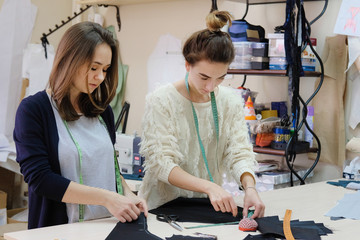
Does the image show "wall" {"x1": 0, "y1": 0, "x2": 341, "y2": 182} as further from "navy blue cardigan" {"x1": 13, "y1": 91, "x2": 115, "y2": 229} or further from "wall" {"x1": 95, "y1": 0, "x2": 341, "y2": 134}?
"navy blue cardigan" {"x1": 13, "y1": 91, "x2": 115, "y2": 229}

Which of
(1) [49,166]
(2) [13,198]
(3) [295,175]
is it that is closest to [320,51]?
(3) [295,175]

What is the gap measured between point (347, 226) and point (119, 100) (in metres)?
2.47

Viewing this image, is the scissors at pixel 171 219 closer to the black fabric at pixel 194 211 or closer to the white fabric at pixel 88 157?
the black fabric at pixel 194 211

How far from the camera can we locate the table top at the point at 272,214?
5.16 ft

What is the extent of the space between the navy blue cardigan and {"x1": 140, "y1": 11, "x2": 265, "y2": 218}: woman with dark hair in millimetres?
392

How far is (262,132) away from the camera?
2.69 meters

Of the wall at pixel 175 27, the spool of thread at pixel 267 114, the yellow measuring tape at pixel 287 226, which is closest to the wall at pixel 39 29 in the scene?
the wall at pixel 175 27

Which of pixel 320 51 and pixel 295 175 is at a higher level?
pixel 320 51

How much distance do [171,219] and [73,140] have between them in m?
0.42

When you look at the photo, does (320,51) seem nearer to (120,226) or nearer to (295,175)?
(295,175)

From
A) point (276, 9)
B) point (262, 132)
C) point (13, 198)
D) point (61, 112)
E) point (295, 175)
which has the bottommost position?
point (13, 198)

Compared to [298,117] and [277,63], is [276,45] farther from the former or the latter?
[298,117]

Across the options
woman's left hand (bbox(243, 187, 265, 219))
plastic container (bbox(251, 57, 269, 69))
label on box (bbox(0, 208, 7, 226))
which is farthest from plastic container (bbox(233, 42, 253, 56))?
label on box (bbox(0, 208, 7, 226))

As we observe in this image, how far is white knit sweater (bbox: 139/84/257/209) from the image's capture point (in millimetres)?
Result: 1972
